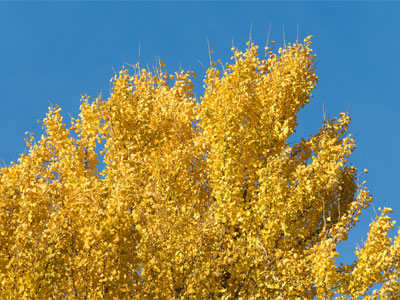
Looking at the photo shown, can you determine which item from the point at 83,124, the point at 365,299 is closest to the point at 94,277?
the point at 365,299

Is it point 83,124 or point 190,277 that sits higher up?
point 83,124

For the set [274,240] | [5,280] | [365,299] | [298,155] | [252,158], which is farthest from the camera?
[298,155]

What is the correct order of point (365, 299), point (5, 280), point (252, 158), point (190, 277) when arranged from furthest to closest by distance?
point (252, 158)
point (365, 299)
point (190, 277)
point (5, 280)

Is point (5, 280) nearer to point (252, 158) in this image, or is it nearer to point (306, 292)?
point (306, 292)

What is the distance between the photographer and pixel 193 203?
9672 mm

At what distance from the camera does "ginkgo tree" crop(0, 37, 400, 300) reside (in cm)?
910

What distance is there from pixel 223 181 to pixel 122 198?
9.74ft

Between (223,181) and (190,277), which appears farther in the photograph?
(223,181)

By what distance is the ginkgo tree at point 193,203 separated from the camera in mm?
9102

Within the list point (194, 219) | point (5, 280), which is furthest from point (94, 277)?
point (194, 219)

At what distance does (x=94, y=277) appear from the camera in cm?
901

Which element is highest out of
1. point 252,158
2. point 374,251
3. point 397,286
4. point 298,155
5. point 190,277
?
point 298,155

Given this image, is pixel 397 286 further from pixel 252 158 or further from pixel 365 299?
pixel 252 158

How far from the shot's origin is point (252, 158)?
520 inches
